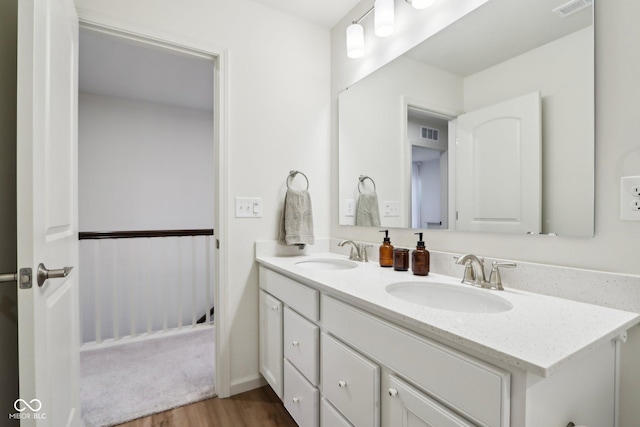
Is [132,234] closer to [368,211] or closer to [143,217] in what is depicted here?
[143,217]

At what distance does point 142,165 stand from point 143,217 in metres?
0.61

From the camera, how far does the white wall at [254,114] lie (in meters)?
1.77

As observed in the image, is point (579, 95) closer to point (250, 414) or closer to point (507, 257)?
point (507, 257)

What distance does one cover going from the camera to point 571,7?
0.96 m

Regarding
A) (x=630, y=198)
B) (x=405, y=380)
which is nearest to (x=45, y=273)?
(x=405, y=380)

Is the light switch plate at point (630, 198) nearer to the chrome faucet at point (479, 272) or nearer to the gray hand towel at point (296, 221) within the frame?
the chrome faucet at point (479, 272)

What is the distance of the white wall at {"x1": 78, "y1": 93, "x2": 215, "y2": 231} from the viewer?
324cm

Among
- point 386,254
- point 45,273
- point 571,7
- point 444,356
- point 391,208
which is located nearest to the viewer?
point 444,356

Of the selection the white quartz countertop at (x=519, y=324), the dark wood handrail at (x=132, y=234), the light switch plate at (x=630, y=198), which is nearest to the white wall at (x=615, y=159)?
the light switch plate at (x=630, y=198)

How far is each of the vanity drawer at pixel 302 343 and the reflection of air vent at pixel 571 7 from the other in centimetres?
142

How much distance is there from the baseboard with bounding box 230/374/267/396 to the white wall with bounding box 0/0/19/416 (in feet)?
3.32

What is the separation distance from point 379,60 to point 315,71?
537 millimetres

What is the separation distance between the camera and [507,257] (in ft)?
3.74

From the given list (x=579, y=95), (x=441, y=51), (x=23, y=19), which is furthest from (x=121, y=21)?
(x=579, y=95)
